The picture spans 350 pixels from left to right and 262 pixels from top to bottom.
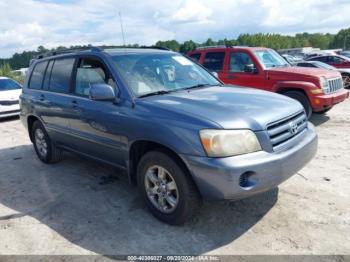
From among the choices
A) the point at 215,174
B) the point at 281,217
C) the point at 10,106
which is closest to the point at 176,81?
the point at 215,174

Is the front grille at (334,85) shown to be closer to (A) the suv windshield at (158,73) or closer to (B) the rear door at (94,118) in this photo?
(A) the suv windshield at (158,73)

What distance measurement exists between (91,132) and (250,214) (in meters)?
2.16

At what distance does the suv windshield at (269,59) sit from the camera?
27.2 feet

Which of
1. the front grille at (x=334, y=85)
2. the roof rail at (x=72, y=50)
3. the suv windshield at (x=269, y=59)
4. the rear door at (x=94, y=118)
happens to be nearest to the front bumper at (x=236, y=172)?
the rear door at (x=94, y=118)

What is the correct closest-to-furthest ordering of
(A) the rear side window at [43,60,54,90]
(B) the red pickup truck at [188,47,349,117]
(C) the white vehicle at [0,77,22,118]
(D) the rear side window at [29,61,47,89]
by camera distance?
(A) the rear side window at [43,60,54,90] → (D) the rear side window at [29,61,47,89] → (B) the red pickup truck at [188,47,349,117] → (C) the white vehicle at [0,77,22,118]

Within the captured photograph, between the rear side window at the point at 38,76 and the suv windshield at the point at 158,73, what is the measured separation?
2.08 metres

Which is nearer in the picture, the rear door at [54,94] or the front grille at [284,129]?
the front grille at [284,129]

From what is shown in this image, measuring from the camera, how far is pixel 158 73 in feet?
13.5

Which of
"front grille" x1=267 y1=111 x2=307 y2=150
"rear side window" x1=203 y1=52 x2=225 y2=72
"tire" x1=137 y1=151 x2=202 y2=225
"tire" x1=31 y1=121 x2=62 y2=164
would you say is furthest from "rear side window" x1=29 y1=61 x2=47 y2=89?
"rear side window" x1=203 y1=52 x2=225 y2=72

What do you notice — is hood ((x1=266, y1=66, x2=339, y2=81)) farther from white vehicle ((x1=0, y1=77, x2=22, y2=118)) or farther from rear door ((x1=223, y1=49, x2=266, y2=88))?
white vehicle ((x1=0, y1=77, x2=22, y2=118))

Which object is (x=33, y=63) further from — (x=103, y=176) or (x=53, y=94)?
(x=103, y=176)

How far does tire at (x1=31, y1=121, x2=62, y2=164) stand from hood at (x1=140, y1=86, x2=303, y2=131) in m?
2.69

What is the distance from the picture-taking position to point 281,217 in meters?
3.55

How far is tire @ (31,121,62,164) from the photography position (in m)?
5.60
